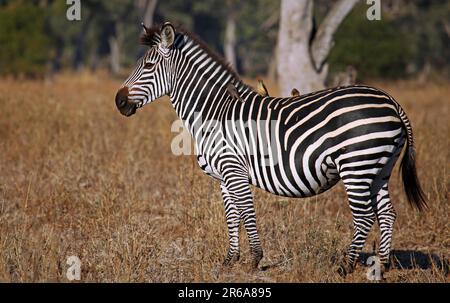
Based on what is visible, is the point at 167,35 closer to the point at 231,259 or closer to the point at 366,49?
the point at 231,259

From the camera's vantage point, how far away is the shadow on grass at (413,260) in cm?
575

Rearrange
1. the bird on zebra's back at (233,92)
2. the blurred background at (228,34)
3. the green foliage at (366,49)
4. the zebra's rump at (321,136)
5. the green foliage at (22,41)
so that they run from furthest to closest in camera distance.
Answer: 1. the green foliage at (22,41)
2. the blurred background at (228,34)
3. the green foliage at (366,49)
4. the bird on zebra's back at (233,92)
5. the zebra's rump at (321,136)

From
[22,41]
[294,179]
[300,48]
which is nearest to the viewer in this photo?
[294,179]

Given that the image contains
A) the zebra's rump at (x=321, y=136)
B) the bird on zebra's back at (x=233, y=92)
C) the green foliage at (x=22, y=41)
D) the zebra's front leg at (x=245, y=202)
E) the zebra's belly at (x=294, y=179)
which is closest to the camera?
the zebra's rump at (x=321, y=136)

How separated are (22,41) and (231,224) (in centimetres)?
2562

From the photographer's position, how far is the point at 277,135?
5.17 m

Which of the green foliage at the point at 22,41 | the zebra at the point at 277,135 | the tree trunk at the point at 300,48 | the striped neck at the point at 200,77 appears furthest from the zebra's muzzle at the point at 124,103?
the green foliage at the point at 22,41

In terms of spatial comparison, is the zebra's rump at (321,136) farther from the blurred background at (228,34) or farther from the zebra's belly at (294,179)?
the blurred background at (228,34)

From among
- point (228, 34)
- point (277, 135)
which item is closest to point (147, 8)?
point (228, 34)

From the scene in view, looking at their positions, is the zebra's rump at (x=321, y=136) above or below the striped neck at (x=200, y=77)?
below

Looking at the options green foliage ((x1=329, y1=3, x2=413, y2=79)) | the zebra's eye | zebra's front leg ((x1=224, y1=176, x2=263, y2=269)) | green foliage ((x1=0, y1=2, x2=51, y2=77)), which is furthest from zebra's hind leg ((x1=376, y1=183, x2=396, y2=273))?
green foliage ((x1=0, y1=2, x2=51, y2=77))

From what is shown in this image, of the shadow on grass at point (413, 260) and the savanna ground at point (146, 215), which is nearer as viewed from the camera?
the savanna ground at point (146, 215)
